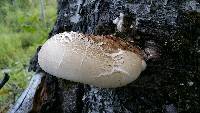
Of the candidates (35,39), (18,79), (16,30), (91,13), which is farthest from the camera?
(16,30)

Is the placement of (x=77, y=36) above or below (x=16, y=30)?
above

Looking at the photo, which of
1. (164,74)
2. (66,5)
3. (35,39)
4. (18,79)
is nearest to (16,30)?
(35,39)

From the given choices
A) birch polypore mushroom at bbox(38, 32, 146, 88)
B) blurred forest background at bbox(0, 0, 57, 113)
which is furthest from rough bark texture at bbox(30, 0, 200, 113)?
blurred forest background at bbox(0, 0, 57, 113)

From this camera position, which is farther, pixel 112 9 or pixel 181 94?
pixel 112 9

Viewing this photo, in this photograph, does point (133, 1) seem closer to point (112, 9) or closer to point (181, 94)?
point (112, 9)

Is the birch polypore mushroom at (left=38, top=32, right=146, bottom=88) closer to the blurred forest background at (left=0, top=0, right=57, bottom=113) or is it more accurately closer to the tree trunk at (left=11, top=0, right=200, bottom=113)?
the tree trunk at (left=11, top=0, right=200, bottom=113)

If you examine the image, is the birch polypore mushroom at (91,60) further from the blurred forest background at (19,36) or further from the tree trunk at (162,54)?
the blurred forest background at (19,36)
